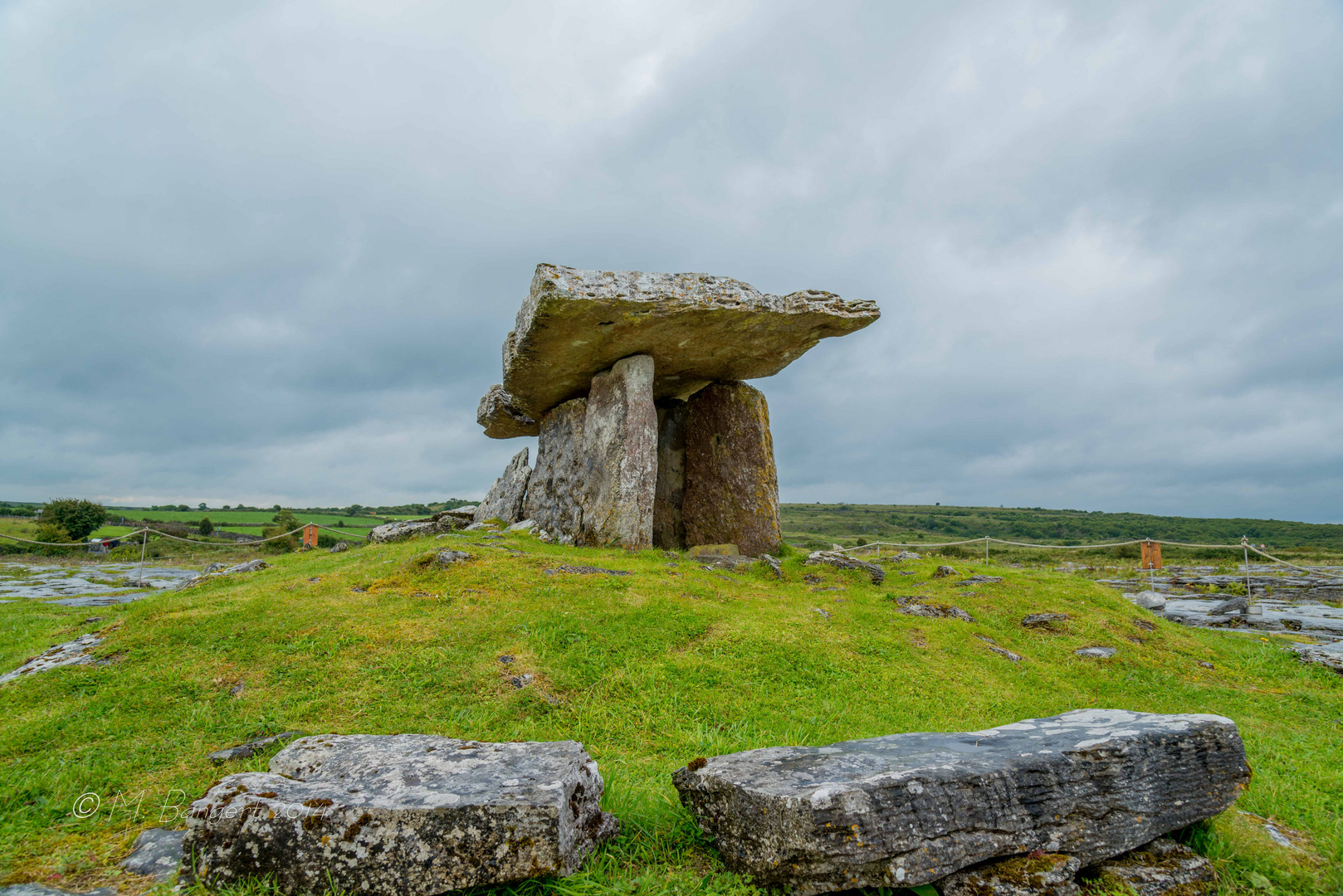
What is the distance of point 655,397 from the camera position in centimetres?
1934

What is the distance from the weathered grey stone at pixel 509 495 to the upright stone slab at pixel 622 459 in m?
5.57

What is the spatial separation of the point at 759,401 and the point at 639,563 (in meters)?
7.65

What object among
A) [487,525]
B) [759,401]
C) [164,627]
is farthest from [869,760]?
[487,525]

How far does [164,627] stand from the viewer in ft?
25.5

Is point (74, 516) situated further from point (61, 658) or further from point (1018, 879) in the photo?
point (1018, 879)

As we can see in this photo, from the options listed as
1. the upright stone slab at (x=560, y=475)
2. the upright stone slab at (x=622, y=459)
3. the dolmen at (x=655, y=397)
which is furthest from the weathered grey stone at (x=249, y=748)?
the upright stone slab at (x=560, y=475)

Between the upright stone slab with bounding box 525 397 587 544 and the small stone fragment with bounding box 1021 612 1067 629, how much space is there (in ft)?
32.0

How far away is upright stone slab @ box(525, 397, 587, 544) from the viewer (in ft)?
55.7

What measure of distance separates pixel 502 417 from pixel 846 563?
44.2 feet

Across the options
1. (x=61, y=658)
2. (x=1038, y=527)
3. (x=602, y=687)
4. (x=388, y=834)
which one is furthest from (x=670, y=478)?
(x=1038, y=527)

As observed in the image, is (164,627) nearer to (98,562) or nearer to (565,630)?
(565,630)

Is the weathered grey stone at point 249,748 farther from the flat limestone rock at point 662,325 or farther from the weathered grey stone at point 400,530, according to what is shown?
the weathered grey stone at point 400,530

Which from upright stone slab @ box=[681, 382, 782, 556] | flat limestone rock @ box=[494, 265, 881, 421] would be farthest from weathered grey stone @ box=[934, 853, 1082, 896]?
upright stone slab @ box=[681, 382, 782, 556]

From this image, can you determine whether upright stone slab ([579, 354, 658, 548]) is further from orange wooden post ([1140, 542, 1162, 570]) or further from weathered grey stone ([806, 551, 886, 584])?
orange wooden post ([1140, 542, 1162, 570])
